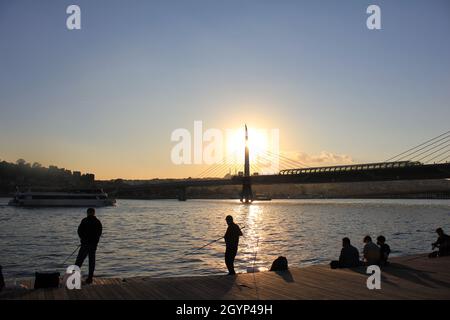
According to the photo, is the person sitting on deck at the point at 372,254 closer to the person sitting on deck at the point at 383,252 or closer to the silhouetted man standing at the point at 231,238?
the person sitting on deck at the point at 383,252

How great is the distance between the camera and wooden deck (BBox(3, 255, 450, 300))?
10875mm

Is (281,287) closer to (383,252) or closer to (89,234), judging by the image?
(89,234)

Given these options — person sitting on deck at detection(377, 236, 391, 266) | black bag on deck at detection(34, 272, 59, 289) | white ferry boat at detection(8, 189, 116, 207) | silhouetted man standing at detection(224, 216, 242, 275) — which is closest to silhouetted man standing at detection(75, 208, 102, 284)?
black bag on deck at detection(34, 272, 59, 289)

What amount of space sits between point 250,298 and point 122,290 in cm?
319

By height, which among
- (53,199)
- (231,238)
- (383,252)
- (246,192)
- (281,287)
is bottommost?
(53,199)

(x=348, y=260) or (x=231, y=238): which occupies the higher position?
(x=231, y=238)

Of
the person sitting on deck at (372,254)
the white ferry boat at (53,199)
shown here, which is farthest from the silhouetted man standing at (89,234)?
the white ferry boat at (53,199)

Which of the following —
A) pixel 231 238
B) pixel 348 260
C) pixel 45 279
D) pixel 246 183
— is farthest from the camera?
pixel 246 183

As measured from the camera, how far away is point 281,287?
1211 centimetres

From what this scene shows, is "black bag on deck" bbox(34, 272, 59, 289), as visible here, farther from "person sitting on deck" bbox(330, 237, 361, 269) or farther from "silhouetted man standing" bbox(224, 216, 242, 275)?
"person sitting on deck" bbox(330, 237, 361, 269)

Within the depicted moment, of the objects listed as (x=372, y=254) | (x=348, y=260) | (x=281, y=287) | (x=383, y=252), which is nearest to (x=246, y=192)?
(x=383, y=252)

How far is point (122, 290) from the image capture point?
11547 millimetres
